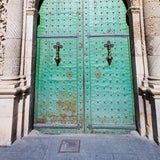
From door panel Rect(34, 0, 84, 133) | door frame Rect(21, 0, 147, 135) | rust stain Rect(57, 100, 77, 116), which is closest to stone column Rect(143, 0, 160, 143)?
door frame Rect(21, 0, 147, 135)

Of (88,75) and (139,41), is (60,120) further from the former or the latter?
(139,41)

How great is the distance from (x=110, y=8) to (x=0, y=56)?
2.33m

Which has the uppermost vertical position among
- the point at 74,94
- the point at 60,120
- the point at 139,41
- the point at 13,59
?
the point at 139,41

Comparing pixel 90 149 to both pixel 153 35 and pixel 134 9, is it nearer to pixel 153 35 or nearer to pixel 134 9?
pixel 153 35

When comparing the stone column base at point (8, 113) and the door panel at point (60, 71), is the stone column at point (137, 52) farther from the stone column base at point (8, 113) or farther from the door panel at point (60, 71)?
the stone column base at point (8, 113)

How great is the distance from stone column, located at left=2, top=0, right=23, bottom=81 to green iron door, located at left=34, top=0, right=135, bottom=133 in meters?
0.44

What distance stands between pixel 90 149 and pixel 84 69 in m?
1.41

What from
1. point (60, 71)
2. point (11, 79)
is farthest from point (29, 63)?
point (60, 71)

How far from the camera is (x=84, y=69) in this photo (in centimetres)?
262

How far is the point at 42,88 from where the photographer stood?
8.57 ft

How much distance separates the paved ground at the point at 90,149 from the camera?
5.56 feet

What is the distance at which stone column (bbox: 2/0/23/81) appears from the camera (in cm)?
224

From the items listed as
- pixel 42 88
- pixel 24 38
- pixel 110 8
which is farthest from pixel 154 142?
pixel 24 38

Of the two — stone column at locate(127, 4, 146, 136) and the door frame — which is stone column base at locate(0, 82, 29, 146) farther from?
stone column at locate(127, 4, 146, 136)
